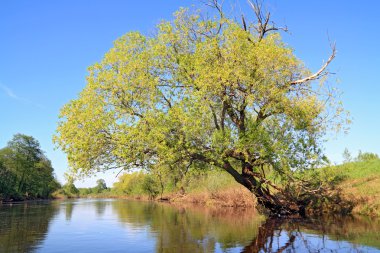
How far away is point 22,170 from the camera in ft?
337

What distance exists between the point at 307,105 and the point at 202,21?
11641 mm

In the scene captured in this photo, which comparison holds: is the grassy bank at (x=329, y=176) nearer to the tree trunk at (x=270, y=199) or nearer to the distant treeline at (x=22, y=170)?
the tree trunk at (x=270, y=199)

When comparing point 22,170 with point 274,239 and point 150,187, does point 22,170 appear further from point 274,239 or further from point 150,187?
point 274,239

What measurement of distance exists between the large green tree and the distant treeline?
2914 inches

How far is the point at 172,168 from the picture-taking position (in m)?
28.6

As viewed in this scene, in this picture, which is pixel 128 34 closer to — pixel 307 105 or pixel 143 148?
pixel 143 148

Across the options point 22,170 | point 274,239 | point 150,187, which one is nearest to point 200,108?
point 274,239

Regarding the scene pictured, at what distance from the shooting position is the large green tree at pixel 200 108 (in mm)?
25672

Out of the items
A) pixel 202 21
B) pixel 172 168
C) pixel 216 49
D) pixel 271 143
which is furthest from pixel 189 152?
pixel 202 21

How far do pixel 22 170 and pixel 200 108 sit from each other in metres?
93.6

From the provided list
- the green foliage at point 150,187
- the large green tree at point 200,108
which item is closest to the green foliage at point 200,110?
the large green tree at point 200,108

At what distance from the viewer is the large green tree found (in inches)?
1011

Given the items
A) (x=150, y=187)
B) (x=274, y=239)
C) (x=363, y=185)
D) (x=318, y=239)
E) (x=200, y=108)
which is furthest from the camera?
(x=150, y=187)

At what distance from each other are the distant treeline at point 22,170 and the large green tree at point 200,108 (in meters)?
74.0
